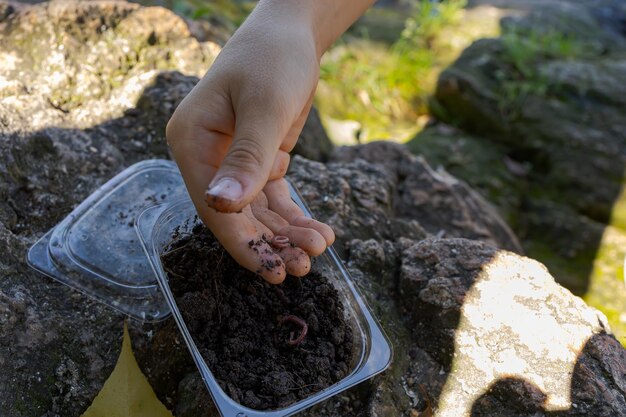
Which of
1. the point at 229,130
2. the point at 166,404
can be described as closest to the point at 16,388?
the point at 166,404

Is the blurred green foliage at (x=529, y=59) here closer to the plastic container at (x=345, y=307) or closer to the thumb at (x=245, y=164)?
the plastic container at (x=345, y=307)

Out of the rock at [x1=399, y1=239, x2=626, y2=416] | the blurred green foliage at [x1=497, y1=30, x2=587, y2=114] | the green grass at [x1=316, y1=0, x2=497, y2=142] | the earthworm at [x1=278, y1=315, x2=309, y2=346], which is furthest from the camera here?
the green grass at [x1=316, y1=0, x2=497, y2=142]

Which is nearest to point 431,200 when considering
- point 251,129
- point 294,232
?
point 294,232

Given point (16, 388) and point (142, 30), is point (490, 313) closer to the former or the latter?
point (16, 388)

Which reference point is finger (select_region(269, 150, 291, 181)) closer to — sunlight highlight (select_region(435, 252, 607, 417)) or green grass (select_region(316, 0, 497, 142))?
sunlight highlight (select_region(435, 252, 607, 417))

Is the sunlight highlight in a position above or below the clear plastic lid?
below

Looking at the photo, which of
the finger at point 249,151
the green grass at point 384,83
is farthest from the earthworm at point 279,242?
the green grass at point 384,83

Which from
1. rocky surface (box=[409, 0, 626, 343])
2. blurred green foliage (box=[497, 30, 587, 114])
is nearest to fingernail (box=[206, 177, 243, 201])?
rocky surface (box=[409, 0, 626, 343])
